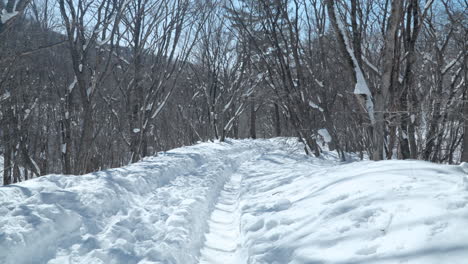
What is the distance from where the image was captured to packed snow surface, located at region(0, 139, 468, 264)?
7.82 ft

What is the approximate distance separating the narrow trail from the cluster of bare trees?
9.28 ft

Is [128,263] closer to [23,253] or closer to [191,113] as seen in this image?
[23,253]

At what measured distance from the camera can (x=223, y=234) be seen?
454 cm

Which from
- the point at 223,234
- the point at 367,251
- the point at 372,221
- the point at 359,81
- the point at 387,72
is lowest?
the point at 223,234

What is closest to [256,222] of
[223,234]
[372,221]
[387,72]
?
[223,234]

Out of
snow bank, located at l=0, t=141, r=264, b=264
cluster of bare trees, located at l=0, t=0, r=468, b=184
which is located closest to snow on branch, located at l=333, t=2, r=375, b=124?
cluster of bare trees, located at l=0, t=0, r=468, b=184

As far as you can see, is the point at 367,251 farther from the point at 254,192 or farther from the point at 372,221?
the point at 254,192

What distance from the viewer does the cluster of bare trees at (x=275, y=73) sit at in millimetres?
5980

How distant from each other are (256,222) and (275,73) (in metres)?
9.60

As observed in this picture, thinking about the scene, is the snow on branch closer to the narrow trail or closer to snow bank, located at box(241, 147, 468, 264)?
snow bank, located at box(241, 147, 468, 264)

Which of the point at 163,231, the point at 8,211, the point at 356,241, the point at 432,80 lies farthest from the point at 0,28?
the point at 432,80

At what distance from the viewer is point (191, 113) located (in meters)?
24.8

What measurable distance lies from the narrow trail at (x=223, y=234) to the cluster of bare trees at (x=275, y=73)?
9.28 ft

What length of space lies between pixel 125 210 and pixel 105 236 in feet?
3.40
